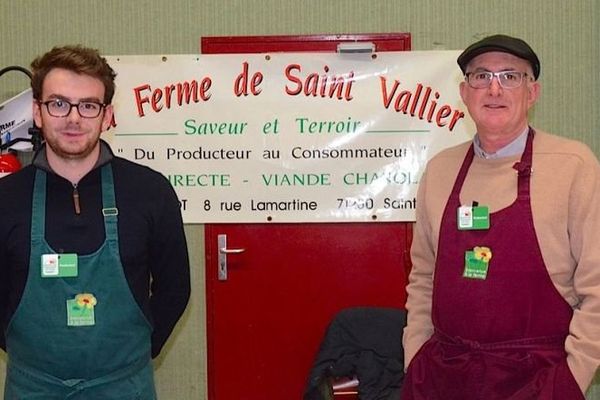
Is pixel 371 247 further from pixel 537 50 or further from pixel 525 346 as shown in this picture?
pixel 525 346

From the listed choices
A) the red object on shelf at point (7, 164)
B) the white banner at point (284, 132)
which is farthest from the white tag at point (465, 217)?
the red object on shelf at point (7, 164)

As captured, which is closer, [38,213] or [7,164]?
[38,213]

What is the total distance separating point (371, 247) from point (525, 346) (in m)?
1.70

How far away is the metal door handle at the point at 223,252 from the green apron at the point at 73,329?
5.01 feet

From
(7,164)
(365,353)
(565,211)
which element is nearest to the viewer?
(565,211)

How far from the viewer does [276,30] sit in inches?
137

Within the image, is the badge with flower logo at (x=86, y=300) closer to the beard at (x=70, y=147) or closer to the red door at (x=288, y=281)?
the beard at (x=70, y=147)

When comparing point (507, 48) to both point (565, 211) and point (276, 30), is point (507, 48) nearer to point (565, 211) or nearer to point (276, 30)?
point (565, 211)

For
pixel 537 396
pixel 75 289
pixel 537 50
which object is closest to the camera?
pixel 537 396

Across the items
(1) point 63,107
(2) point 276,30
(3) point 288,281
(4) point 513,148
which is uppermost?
(2) point 276,30

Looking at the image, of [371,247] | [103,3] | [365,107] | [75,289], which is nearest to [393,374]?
[371,247]

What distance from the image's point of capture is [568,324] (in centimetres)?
184

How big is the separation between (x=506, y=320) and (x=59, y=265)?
1131 millimetres

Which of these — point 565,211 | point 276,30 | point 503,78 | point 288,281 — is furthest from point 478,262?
point 276,30
